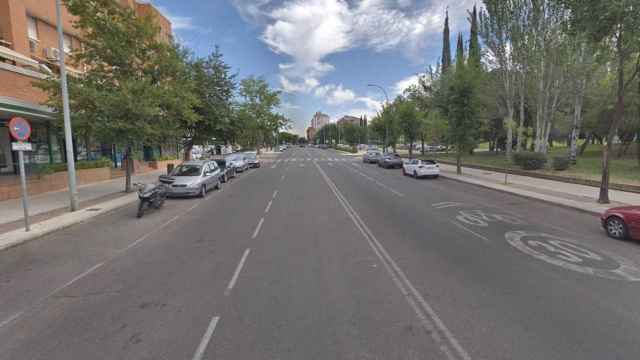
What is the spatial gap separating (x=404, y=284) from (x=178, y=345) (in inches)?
136

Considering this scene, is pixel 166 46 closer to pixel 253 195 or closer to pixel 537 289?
pixel 253 195

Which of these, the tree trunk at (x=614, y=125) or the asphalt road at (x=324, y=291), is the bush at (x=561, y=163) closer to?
the tree trunk at (x=614, y=125)

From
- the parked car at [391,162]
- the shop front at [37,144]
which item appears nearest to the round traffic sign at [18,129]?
the shop front at [37,144]

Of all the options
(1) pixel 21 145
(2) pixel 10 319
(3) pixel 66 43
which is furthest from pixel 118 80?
(2) pixel 10 319

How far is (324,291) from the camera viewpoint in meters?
4.76

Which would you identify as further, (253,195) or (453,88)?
(453,88)

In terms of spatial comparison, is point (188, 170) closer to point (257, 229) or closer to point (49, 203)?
point (49, 203)

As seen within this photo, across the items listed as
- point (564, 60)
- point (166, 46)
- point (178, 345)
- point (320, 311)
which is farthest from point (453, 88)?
point (178, 345)

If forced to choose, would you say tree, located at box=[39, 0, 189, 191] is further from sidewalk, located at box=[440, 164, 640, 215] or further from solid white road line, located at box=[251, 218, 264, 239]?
sidewalk, located at box=[440, 164, 640, 215]

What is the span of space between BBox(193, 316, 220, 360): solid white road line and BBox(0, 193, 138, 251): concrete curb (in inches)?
270

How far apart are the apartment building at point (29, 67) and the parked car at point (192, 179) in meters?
6.64

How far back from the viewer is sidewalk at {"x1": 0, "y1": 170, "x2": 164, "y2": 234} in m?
9.64

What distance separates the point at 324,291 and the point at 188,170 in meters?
12.3

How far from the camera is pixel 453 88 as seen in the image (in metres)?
21.9
